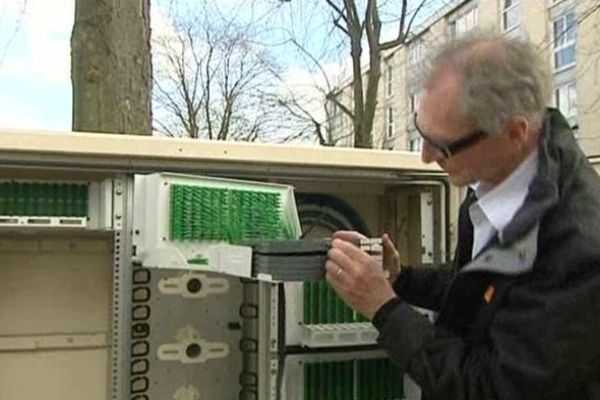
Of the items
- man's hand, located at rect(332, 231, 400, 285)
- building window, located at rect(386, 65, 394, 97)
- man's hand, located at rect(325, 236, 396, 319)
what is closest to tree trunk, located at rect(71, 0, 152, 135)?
man's hand, located at rect(332, 231, 400, 285)

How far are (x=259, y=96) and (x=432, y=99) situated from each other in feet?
28.1

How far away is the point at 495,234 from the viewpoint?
1057mm

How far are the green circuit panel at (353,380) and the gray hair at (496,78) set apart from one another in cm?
86

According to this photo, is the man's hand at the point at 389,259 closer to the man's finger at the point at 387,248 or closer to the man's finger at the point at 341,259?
the man's finger at the point at 387,248

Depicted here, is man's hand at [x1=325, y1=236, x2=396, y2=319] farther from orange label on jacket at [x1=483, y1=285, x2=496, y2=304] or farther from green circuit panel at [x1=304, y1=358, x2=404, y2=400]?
green circuit panel at [x1=304, y1=358, x2=404, y2=400]

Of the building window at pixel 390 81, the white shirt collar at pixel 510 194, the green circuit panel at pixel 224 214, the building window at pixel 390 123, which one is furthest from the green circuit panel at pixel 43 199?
the building window at pixel 390 123

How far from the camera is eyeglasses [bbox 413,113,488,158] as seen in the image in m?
1.00

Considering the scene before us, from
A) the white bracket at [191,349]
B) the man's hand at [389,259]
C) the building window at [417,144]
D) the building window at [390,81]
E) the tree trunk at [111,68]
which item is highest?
the building window at [390,81]

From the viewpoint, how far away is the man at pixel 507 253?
3.03 ft

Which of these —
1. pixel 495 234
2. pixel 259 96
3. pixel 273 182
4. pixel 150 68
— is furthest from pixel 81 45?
pixel 259 96

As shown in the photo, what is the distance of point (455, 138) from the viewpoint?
39.7 inches

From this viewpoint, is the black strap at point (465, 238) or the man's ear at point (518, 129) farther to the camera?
the black strap at point (465, 238)

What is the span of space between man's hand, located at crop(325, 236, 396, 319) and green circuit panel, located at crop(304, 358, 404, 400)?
0.56 m

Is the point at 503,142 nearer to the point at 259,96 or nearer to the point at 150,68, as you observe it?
the point at 150,68
